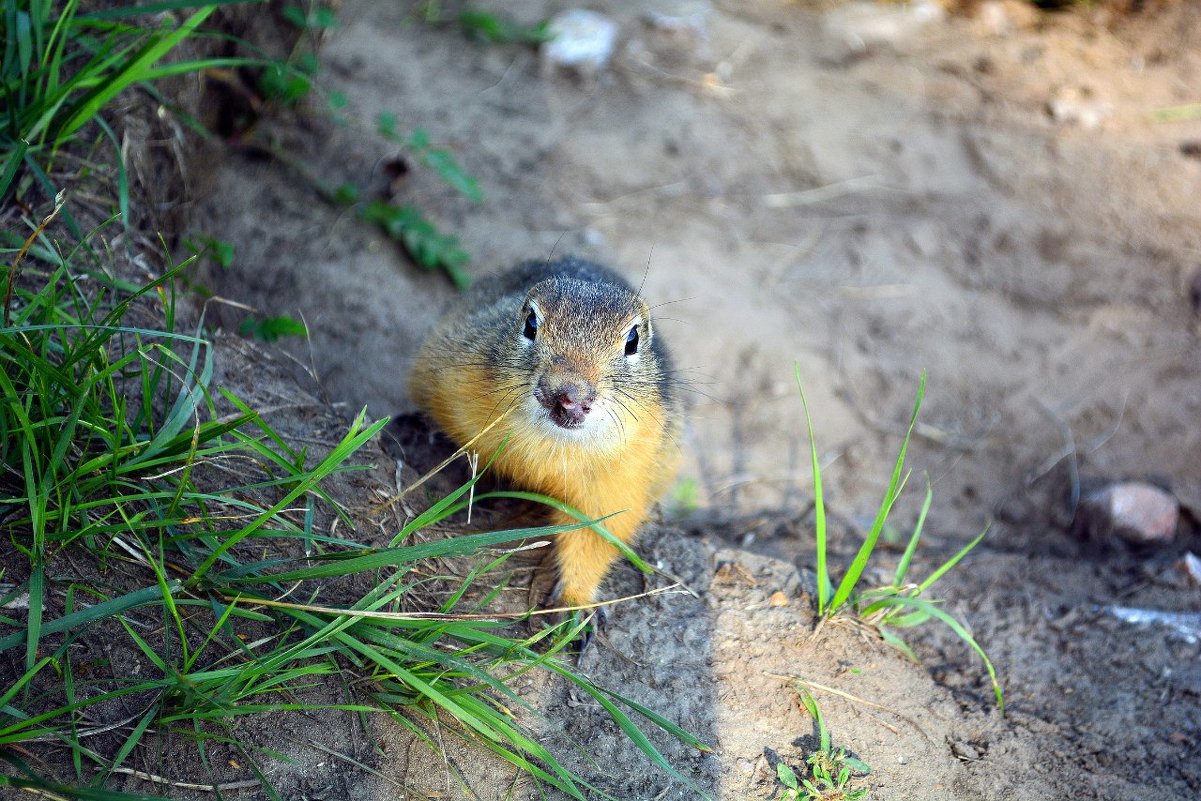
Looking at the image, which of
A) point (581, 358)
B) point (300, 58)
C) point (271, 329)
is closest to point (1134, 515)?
point (581, 358)

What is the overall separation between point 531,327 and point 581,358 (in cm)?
33

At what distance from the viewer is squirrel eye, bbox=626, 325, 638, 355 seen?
3758 millimetres

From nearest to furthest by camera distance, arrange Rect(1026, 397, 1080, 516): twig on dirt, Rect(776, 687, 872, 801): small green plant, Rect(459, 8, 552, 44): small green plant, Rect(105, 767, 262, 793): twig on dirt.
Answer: Rect(105, 767, 262, 793): twig on dirt
Rect(776, 687, 872, 801): small green plant
Rect(1026, 397, 1080, 516): twig on dirt
Rect(459, 8, 552, 44): small green plant

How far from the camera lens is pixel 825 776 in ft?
10.5

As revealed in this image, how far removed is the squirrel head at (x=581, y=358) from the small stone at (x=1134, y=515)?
9.63ft

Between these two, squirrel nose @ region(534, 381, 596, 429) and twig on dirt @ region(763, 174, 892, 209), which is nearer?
squirrel nose @ region(534, 381, 596, 429)

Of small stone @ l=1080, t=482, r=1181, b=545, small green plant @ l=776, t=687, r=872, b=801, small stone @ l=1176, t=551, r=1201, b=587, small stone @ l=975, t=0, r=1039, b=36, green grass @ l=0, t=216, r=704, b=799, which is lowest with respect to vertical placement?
small stone @ l=1080, t=482, r=1181, b=545

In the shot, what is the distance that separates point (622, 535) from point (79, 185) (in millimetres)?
2680

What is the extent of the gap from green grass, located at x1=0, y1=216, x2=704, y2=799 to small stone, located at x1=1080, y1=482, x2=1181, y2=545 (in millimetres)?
3200

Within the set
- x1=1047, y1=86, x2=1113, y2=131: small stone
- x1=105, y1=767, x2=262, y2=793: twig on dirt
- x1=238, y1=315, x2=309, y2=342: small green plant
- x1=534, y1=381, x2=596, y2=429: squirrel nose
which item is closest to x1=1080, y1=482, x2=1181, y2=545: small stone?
x1=534, y1=381, x2=596, y2=429: squirrel nose

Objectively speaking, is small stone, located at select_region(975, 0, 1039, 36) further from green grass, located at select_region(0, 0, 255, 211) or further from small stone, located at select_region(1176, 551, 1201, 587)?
green grass, located at select_region(0, 0, 255, 211)

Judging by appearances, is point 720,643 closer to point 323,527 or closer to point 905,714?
point 905,714

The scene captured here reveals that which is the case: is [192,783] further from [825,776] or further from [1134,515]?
[1134,515]

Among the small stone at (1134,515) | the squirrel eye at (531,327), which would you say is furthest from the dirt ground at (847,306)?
the squirrel eye at (531,327)
